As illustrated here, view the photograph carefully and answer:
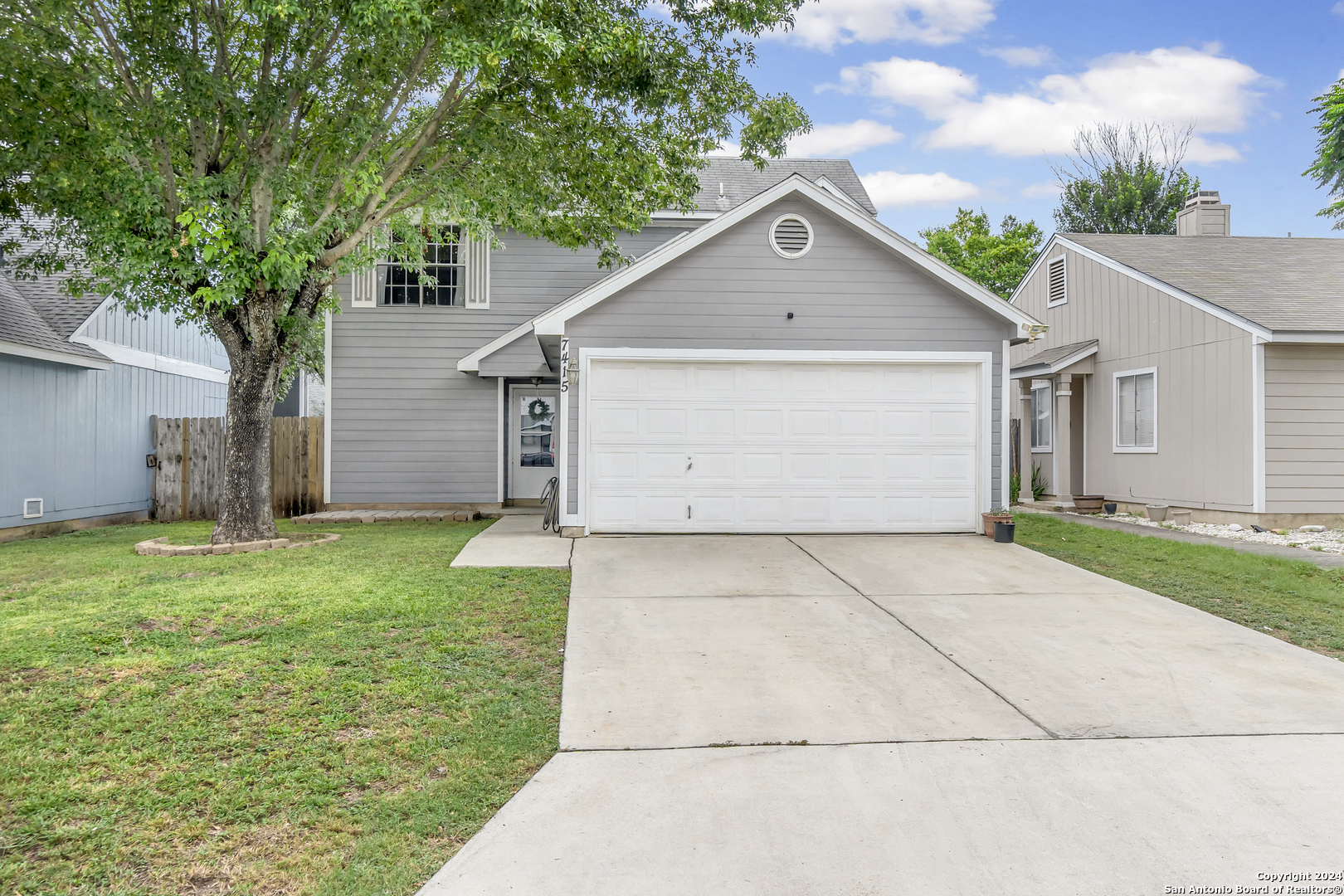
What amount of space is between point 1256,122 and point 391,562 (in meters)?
40.1

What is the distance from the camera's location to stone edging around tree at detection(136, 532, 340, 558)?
8.94 meters

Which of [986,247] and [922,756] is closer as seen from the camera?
[922,756]

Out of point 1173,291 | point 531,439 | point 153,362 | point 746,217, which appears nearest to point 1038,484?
point 1173,291

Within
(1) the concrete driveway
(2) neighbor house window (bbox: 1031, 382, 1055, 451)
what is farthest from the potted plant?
(2) neighbor house window (bbox: 1031, 382, 1055, 451)

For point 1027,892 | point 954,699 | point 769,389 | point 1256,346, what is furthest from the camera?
point 1256,346

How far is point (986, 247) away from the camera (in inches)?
1254

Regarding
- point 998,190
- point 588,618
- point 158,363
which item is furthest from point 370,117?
point 998,190

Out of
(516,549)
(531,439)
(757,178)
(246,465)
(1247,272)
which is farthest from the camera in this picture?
(757,178)

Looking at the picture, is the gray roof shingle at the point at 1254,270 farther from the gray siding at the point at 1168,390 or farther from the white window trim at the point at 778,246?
the white window trim at the point at 778,246

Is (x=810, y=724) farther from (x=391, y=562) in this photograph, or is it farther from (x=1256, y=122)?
(x=1256, y=122)

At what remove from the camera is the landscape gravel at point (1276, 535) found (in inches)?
382

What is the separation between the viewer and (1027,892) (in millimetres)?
2533

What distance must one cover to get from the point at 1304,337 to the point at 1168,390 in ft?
7.08

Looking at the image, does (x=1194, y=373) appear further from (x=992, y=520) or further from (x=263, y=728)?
(x=263, y=728)
